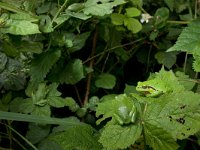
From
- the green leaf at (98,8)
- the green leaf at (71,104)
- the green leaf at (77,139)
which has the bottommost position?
the green leaf at (71,104)

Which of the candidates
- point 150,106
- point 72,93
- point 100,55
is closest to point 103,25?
point 100,55

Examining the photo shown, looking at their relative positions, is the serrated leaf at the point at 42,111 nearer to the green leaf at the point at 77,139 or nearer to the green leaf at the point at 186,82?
the green leaf at the point at 77,139

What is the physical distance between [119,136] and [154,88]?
175 mm

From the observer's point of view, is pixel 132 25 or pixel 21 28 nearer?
pixel 21 28

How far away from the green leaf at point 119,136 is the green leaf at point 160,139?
23mm

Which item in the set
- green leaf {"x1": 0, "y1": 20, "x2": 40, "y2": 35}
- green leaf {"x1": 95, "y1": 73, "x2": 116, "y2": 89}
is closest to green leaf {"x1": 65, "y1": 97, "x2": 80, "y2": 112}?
green leaf {"x1": 95, "y1": 73, "x2": 116, "y2": 89}

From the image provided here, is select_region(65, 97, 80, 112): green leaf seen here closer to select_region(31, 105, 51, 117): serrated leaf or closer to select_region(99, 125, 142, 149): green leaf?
select_region(31, 105, 51, 117): serrated leaf

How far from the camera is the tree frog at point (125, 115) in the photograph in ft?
2.17

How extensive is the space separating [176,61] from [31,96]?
1.85ft

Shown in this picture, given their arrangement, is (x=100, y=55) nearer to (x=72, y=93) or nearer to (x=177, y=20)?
(x=72, y=93)

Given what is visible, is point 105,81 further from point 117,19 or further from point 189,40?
point 189,40

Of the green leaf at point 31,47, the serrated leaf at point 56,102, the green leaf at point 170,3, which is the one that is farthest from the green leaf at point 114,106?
the green leaf at point 170,3

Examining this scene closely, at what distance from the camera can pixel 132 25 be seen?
1056 mm

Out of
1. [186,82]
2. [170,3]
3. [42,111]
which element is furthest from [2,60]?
[170,3]
